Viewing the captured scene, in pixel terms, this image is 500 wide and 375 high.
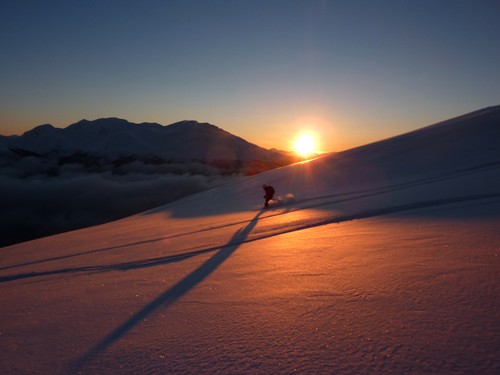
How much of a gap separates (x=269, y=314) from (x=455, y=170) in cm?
942

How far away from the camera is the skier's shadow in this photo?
1.91 metres

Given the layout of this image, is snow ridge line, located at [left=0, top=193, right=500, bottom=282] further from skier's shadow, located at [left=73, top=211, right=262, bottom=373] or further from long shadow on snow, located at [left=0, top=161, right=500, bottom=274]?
skier's shadow, located at [left=73, top=211, right=262, bottom=373]

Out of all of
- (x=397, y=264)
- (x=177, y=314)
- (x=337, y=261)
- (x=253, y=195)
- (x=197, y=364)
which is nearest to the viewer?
(x=197, y=364)

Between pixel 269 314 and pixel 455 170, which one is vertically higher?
pixel 455 170

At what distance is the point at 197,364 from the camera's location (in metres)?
1.66

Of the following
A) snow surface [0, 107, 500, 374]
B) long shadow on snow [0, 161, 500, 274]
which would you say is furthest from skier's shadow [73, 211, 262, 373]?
long shadow on snow [0, 161, 500, 274]

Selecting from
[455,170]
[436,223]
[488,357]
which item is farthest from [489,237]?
[455,170]

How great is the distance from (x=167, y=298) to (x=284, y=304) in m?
1.07

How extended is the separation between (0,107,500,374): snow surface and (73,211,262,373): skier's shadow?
0.04 ft

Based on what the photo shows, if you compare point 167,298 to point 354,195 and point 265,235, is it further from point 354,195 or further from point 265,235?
point 354,195

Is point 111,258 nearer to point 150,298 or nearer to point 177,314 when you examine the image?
point 150,298

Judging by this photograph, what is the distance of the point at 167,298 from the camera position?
8.99 feet

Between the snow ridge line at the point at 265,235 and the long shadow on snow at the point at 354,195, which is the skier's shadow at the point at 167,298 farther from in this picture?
the long shadow on snow at the point at 354,195

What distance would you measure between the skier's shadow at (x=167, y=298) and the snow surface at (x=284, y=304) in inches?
0.5
